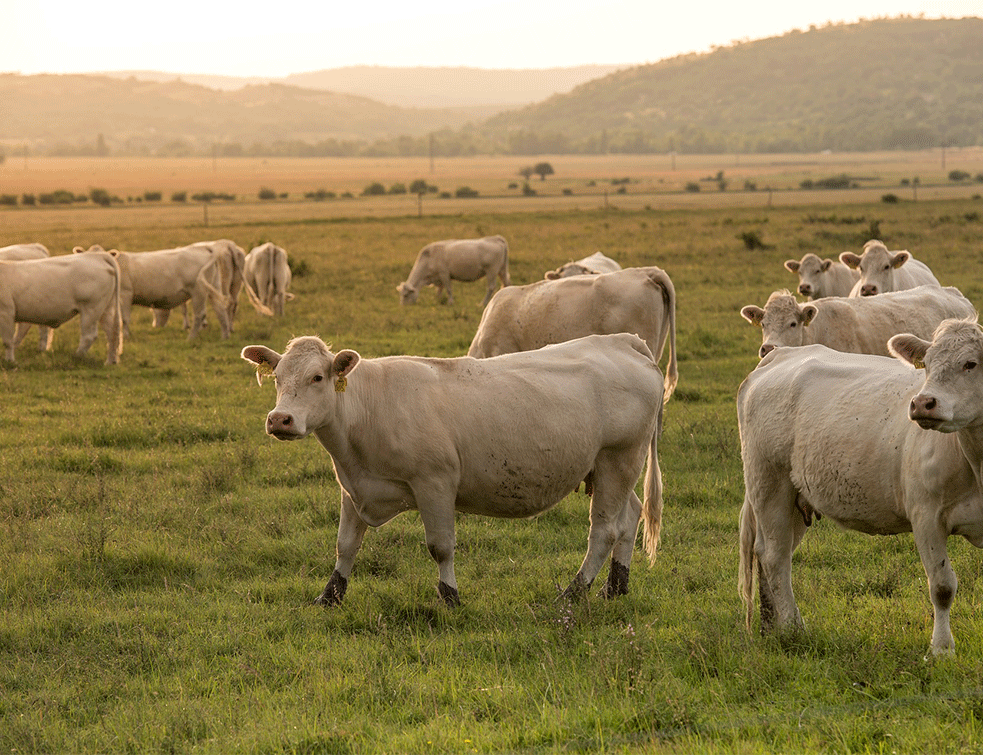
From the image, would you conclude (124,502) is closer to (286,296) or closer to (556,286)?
(556,286)

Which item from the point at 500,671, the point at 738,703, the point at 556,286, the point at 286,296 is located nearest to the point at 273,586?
the point at 500,671

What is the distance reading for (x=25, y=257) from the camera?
60.5 feet

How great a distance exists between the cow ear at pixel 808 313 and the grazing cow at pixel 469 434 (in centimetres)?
310

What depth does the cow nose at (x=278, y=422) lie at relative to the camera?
5988 millimetres

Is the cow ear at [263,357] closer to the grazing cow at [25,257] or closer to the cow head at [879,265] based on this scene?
A: the cow head at [879,265]

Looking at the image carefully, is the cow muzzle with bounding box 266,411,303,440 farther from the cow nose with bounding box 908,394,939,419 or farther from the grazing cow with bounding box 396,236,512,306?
the grazing cow with bounding box 396,236,512,306

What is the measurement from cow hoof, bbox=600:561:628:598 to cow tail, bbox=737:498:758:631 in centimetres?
92

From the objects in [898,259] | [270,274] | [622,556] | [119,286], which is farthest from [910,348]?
[270,274]

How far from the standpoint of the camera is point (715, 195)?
71.1 metres

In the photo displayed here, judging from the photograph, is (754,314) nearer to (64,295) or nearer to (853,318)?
(853,318)

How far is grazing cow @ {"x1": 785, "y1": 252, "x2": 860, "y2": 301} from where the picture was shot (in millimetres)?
14672

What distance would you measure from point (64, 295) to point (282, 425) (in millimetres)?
11181

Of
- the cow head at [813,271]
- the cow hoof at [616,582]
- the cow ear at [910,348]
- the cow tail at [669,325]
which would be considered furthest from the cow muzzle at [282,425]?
the cow head at [813,271]

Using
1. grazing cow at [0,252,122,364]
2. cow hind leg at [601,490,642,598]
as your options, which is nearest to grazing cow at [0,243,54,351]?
grazing cow at [0,252,122,364]
